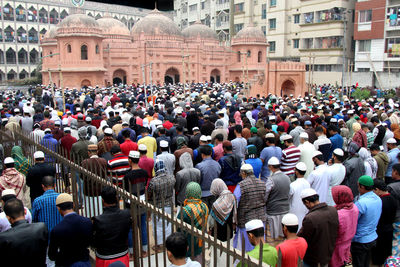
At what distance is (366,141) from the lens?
8.30 meters

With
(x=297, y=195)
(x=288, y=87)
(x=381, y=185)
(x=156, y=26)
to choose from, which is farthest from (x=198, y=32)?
(x=381, y=185)

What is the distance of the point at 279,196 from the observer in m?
5.41

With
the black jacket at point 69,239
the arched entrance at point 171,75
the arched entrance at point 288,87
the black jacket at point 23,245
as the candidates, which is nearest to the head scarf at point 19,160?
the black jacket at point 23,245

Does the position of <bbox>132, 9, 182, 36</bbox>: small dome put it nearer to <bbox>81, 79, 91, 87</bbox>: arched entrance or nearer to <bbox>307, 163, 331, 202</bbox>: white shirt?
<bbox>81, 79, 91, 87</bbox>: arched entrance

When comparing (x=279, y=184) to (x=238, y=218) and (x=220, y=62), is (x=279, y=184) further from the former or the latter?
(x=220, y=62)

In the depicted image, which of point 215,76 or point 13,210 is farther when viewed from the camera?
point 215,76

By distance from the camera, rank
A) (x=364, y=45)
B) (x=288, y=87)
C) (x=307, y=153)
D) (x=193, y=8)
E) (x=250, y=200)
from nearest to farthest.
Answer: (x=250, y=200), (x=307, y=153), (x=288, y=87), (x=364, y=45), (x=193, y=8)

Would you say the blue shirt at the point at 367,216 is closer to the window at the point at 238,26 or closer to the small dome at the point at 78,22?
the small dome at the point at 78,22

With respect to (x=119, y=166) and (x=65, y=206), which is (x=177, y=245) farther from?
(x=119, y=166)

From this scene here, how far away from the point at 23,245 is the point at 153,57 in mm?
33131

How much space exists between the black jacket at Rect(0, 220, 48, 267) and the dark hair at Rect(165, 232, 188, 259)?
1.52 m

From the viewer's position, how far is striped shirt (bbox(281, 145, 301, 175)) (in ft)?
22.2

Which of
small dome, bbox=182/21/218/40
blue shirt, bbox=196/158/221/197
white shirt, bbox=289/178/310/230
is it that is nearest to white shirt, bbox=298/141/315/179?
white shirt, bbox=289/178/310/230

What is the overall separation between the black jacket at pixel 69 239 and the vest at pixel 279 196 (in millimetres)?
2872
